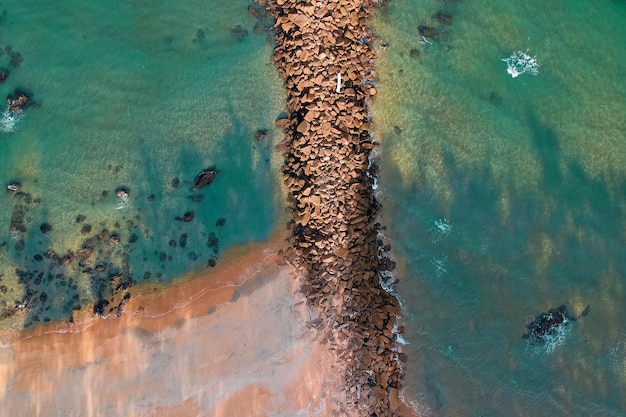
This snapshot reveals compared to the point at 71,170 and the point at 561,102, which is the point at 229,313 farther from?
the point at 561,102

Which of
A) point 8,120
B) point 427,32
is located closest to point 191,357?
point 8,120

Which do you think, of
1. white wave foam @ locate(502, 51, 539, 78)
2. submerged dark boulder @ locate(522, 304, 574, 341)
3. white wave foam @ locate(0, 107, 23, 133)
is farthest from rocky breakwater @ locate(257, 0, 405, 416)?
white wave foam @ locate(0, 107, 23, 133)

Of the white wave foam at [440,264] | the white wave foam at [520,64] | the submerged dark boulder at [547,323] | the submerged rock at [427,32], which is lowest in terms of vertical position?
the submerged dark boulder at [547,323]

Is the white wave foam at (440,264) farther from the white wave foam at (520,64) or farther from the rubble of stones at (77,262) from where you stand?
the rubble of stones at (77,262)

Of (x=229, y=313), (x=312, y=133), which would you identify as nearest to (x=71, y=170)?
(x=229, y=313)

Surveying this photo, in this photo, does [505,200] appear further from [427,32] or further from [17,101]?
[17,101]

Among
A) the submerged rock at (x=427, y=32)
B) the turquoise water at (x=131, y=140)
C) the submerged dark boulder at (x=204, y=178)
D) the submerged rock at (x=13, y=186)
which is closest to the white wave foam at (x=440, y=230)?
the turquoise water at (x=131, y=140)

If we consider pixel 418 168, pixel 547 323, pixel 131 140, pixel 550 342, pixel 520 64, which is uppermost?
pixel 520 64
